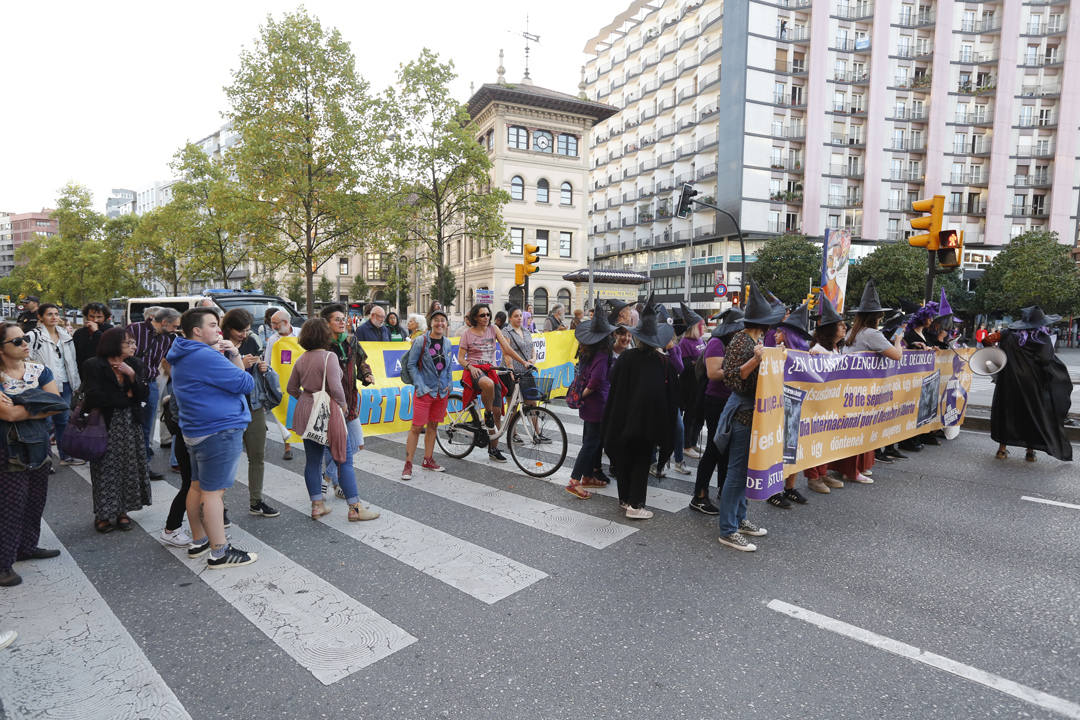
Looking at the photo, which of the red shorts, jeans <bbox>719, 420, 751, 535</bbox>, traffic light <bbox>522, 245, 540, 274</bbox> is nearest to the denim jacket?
the red shorts

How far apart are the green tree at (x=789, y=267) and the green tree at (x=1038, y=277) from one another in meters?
12.9

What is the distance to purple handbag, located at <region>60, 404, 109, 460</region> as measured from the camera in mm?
4559

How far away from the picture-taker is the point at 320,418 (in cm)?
491

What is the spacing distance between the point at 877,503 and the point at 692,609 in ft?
10.3

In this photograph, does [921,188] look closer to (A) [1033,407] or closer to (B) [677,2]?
(B) [677,2]

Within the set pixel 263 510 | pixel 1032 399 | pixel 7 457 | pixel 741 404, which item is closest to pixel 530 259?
pixel 1032 399

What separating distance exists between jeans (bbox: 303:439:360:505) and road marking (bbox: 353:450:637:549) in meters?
0.99

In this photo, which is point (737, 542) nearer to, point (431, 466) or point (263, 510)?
point (431, 466)

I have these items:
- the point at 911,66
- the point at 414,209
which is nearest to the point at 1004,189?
the point at 911,66

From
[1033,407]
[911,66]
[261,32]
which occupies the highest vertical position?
[911,66]

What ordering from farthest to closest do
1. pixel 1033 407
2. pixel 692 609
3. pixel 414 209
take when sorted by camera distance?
pixel 414 209 < pixel 1033 407 < pixel 692 609

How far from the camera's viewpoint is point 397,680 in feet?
9.54

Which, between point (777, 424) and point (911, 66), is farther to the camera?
point (911, 66)

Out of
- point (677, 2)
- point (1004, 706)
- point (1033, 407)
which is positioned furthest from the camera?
point (677, 2)
